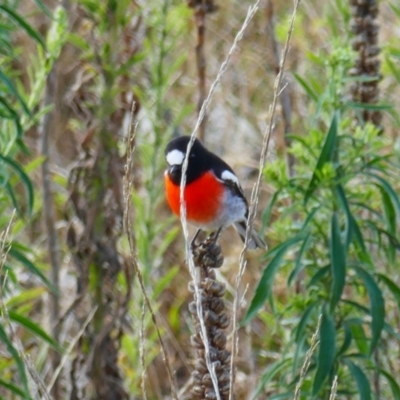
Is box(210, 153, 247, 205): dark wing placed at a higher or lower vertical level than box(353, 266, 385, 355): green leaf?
higher

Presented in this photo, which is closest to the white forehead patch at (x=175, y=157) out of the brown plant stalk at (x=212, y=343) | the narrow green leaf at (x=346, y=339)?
the narrow green leaf at (x=346, y=339)

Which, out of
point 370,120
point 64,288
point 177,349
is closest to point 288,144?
point 370,120

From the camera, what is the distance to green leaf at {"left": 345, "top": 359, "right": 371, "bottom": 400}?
268 centimetres

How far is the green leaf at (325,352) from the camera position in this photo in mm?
2621

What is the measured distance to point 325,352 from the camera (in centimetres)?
265

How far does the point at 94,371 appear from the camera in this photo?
3893 mm

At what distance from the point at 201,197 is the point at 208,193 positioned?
45 millimetres

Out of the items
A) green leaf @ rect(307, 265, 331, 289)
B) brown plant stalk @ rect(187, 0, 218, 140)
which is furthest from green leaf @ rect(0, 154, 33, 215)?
brown plant stalk @ rect(187, 0, 218, 140)

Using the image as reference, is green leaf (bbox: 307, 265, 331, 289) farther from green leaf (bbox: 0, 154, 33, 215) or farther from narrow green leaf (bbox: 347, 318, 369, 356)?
green leaf (bbox: 0, 154, 33, 215)

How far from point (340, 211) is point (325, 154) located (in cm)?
23

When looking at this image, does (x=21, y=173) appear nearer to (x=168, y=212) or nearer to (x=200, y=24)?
(x=200, y=24)

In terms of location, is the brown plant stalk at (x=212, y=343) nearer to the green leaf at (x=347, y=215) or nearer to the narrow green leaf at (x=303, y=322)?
the narrow green leaf at (x=303, y=322)

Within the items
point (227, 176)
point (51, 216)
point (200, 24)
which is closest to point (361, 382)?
point (227, 176)

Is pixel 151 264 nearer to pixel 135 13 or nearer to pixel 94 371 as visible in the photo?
pixel 94 371
